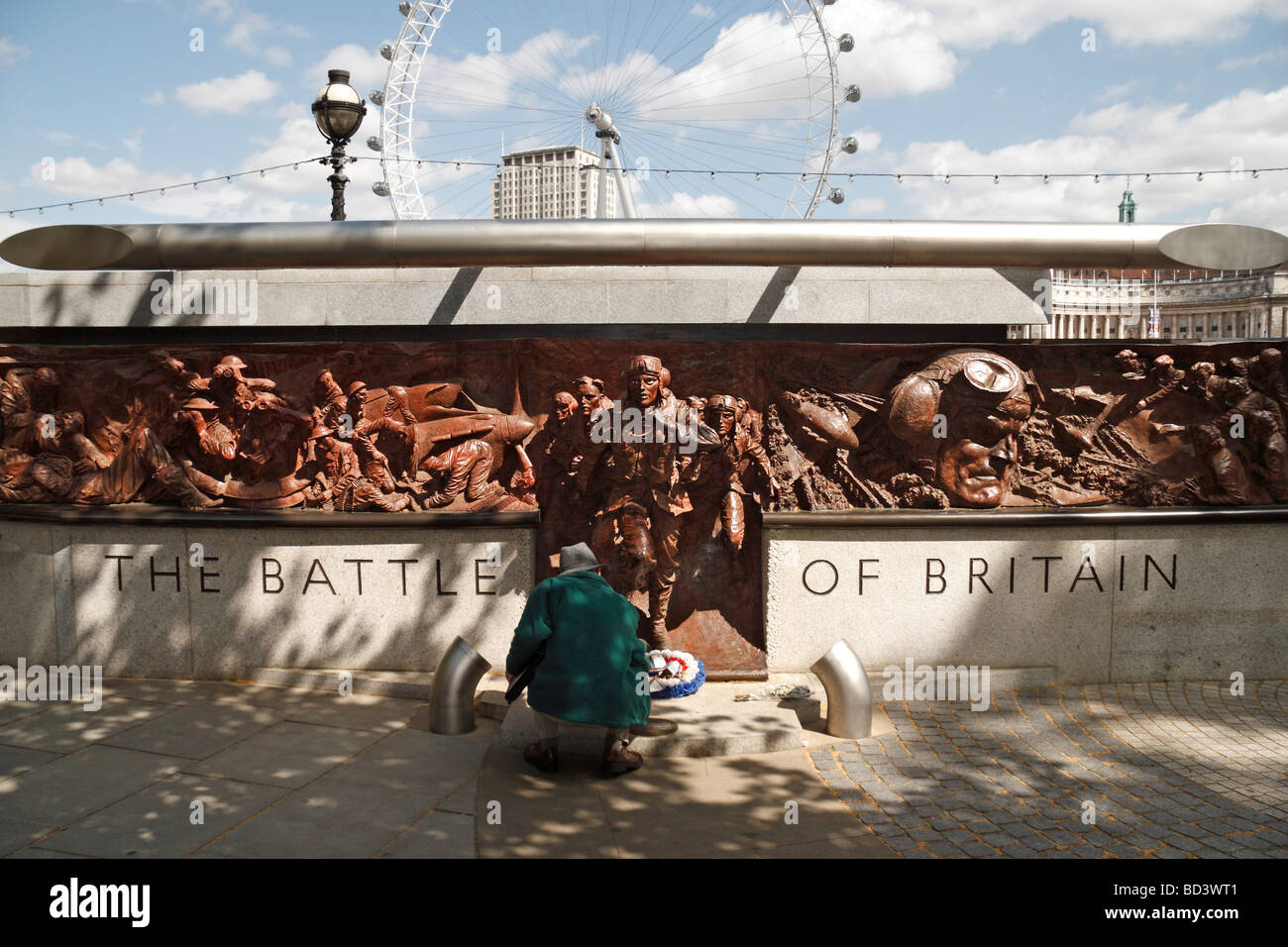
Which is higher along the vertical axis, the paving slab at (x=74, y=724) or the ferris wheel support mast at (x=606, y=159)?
the ferris wheel support mast at (x=606, y=159)

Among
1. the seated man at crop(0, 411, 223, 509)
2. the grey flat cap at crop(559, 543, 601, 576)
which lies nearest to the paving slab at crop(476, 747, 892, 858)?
the grey flat cap at crop(559, 543, 601, 576)

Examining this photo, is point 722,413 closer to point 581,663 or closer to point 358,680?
point 581,663

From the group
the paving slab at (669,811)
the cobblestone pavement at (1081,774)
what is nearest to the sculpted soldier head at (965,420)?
the cobblestone pavement at (1081,774)

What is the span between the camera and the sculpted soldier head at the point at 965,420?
27.8 ft

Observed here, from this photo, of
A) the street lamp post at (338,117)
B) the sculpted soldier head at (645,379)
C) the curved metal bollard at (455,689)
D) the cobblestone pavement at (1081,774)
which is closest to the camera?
the cobblestone pavement at (1081,774)

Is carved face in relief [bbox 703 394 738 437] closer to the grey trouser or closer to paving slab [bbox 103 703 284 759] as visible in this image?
the grey trouser

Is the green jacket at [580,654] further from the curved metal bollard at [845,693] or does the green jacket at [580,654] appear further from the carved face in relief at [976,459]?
the carved face in relief at [976,459]

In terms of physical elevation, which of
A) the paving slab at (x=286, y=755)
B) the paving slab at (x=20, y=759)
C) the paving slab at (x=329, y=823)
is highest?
the paving slab at (x=20, y=759)

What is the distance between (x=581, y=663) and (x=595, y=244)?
3959 mm

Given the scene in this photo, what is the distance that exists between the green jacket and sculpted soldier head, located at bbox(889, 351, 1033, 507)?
3.58 meters

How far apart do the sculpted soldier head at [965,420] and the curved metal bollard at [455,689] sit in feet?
14.4

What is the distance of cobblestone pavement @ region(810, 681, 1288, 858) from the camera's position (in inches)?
227

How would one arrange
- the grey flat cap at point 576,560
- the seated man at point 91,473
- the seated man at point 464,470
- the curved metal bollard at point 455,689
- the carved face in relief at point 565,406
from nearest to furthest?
the grey flat cap at point 576,560
the curved metal bollard at point 455,689
the carved face in relief at point 565,406
the seated man at point 464,470
the seated man at point 91,473

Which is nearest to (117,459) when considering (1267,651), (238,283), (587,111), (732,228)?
(238,283)
